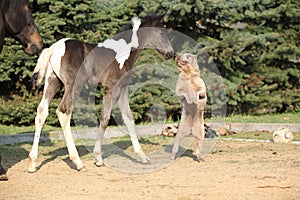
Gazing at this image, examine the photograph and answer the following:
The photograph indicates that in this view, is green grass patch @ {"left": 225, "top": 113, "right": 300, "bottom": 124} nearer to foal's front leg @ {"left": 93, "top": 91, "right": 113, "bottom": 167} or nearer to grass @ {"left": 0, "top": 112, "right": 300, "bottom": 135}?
grass @ {"left": 0, "top": 112, "right": 300, "bottom": 135}

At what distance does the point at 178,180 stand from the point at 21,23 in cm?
302

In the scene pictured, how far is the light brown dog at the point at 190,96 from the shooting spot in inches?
331

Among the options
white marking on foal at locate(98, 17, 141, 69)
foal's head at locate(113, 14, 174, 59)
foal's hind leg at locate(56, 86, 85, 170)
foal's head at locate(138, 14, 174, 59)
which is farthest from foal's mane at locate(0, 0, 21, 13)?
foal's head at locate(138, 14, 174, 59)

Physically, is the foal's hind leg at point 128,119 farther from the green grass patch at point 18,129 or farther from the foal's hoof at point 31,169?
the green grass patch at point 18,129

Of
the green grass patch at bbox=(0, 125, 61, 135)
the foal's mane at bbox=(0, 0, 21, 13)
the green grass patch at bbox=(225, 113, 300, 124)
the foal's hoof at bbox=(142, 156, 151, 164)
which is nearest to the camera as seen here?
the foal's mane at bbox=(0, 0, 21, 13)

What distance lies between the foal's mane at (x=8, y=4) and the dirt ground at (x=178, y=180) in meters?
2.24

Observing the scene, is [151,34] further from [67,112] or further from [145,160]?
[145,160]

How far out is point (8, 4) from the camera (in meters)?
7.62

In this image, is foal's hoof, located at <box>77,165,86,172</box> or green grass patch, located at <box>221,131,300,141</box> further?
green grass patch, located at <box>221,131,300,141</box>

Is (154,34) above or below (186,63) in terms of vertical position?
above

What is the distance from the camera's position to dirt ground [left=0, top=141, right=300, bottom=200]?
20.1 ft

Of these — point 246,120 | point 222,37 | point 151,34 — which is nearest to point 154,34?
point 151,34

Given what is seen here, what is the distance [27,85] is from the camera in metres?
13.9

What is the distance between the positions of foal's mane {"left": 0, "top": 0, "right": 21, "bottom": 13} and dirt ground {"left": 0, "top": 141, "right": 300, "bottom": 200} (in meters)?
2.24
